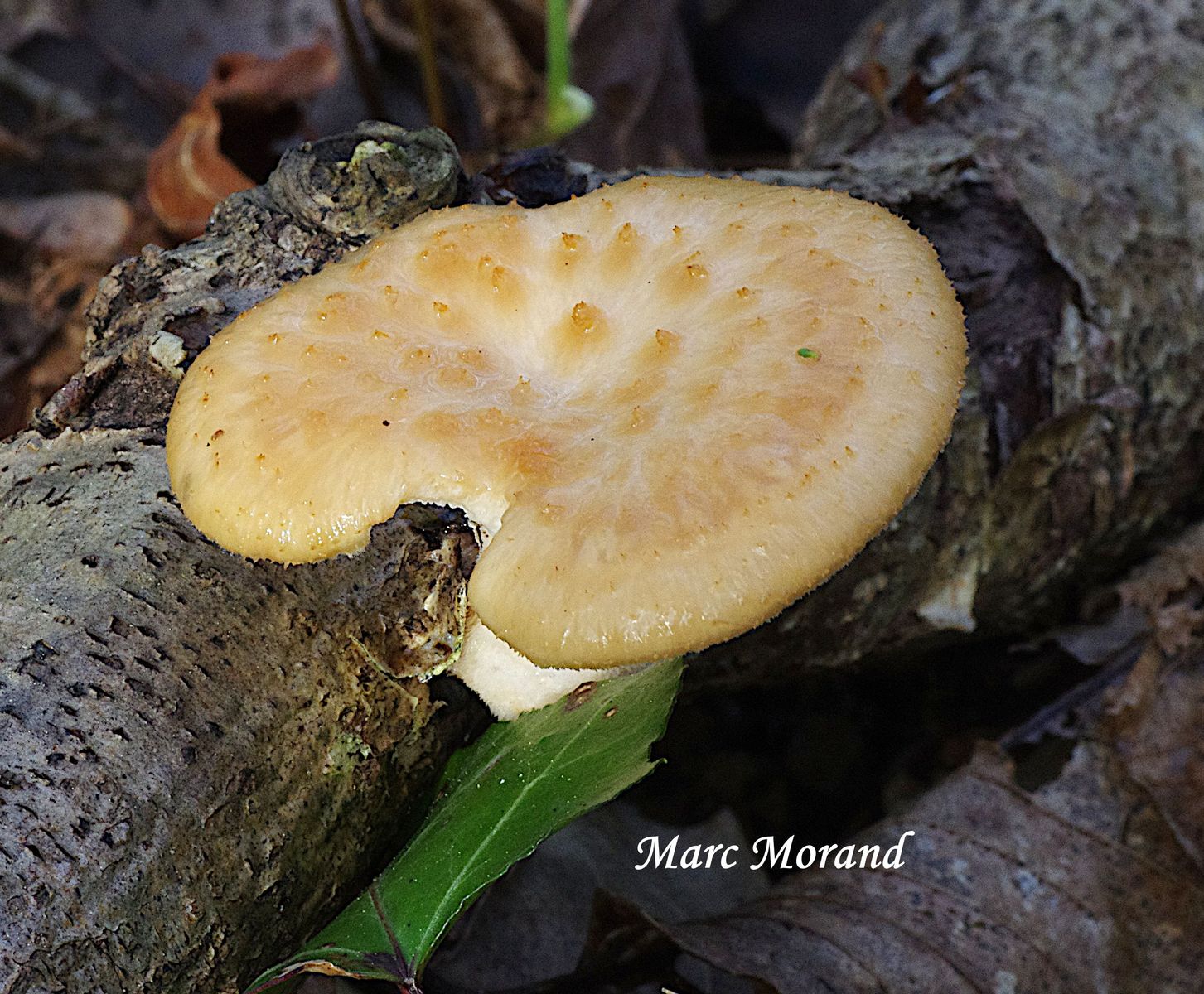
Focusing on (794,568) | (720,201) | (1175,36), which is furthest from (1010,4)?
(794,568)

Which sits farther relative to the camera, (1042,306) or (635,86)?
(635,86)

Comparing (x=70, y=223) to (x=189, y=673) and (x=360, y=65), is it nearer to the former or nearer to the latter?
(x=360, y=65)

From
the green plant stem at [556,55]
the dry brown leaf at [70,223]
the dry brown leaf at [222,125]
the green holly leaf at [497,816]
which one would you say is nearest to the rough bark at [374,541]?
the green holly leaf at [497,816]

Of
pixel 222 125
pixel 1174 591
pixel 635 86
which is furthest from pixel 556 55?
pixel 1174 591

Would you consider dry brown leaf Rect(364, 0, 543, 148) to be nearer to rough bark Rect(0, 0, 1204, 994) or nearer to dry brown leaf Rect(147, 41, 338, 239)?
dry brown leaf Rect(147, 41, 338, 239)

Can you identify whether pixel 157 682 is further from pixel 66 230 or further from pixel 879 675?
pixel 66 230

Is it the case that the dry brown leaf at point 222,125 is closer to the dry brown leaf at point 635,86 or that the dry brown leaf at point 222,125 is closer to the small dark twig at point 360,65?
the small dark twig at point 360,65

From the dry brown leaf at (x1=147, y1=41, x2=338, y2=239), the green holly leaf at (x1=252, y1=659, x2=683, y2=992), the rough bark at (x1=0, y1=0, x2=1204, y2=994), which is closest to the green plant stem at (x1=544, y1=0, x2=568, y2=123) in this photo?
the rough bark at (x1=0, y1=0, x2=1204, y2=994)
